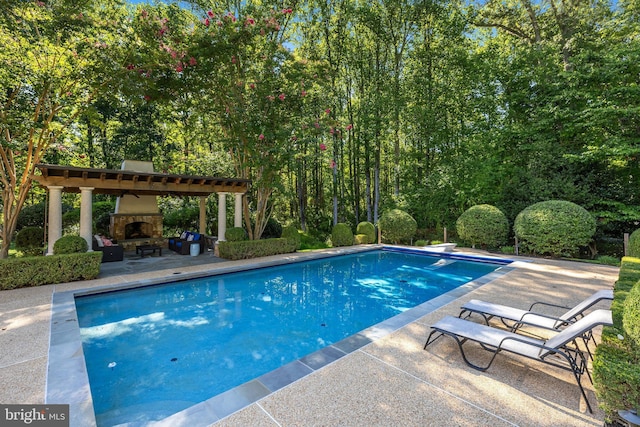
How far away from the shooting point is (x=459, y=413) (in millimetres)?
2430

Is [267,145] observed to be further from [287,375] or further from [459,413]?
[459,413]

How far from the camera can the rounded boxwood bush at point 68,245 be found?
24.4 ft

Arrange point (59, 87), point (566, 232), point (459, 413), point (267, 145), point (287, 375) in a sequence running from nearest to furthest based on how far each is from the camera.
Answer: point (459, 413)
point (287, 375)
point (59, 87)
point (566, 232)
point (267, 145)

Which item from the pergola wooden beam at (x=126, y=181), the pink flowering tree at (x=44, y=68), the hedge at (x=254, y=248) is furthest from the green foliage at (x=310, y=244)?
the pink flowering tree at (x=44, y=68)

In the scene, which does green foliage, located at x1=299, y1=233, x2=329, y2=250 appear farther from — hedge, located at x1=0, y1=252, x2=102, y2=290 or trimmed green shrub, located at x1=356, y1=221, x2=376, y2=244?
hedge, located at x1=0, y1=252, x2=102, y2=290

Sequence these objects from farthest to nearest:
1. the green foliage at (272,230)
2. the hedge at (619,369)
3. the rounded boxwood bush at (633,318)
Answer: the green foliage at (272,230), the rounded boxwood bush at (633,318), the hedge at (619,369)

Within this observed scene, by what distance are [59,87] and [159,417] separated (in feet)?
30.4

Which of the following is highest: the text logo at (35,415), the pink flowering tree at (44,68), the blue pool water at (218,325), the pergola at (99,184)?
the pink flowering tree at (44,68)

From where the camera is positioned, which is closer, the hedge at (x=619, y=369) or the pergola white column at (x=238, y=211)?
the hedge at (x=619, y=369)

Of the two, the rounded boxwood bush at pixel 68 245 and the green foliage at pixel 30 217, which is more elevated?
the green foliage at pixel 30 217

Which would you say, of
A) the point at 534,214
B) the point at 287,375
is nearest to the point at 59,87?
the point at 287,375

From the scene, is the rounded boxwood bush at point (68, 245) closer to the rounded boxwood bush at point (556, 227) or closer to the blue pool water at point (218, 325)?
the blue pool water at point (218, 325)

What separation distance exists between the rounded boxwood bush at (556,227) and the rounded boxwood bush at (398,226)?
447 cm

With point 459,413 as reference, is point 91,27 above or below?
above
